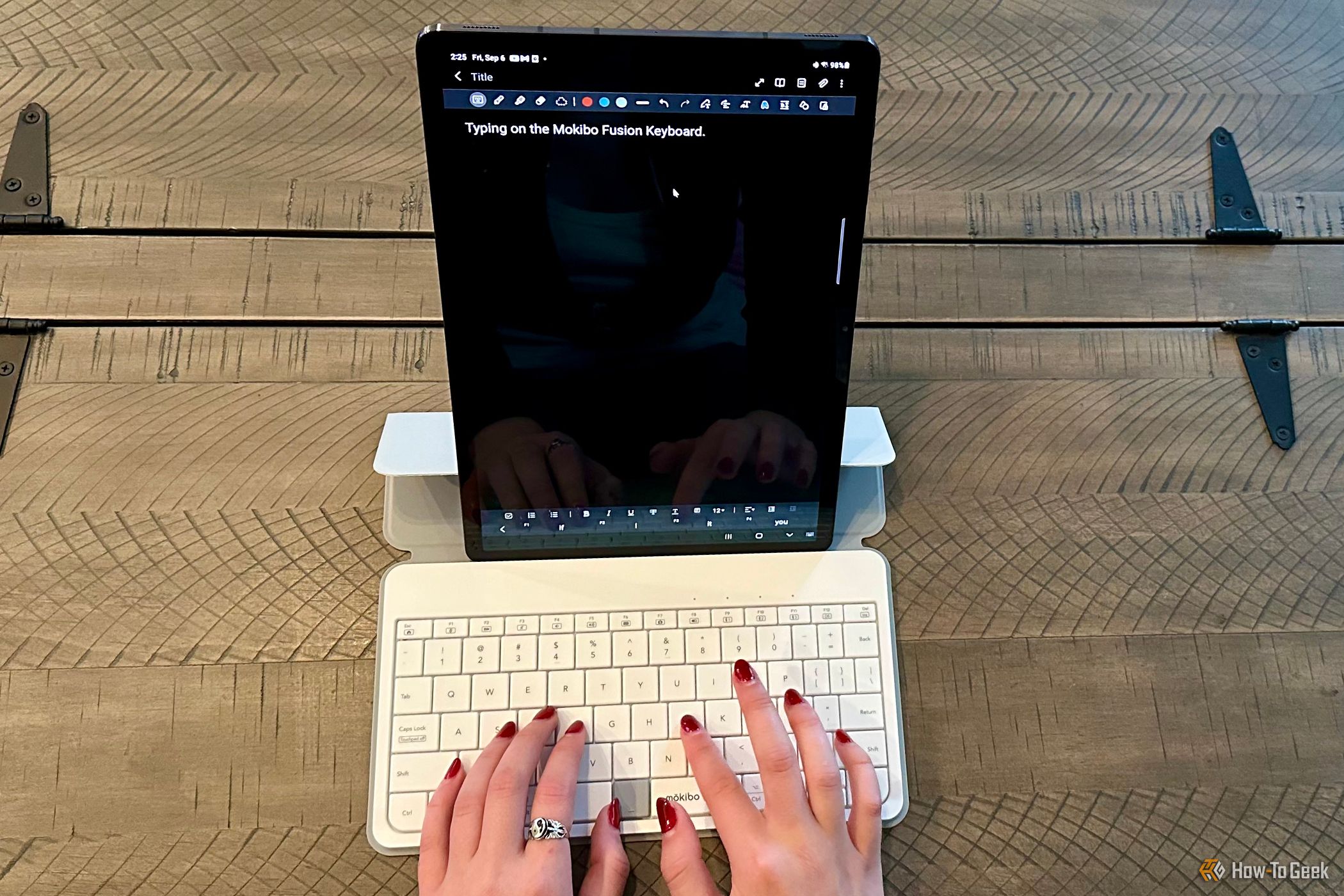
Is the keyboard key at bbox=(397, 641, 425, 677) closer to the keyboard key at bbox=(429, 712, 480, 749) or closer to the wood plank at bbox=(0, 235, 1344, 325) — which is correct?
the keyboard key at bbox=(429, 712, 480, 749)

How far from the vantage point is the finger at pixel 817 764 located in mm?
585

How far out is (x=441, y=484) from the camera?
0.68 meters

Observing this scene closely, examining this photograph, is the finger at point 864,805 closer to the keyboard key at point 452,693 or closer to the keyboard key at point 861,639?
the keyboard key at point 861,639

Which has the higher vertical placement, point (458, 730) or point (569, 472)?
point (569, 472)

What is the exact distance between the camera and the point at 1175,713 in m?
0.65

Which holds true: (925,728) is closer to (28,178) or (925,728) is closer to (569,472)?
(569,472)

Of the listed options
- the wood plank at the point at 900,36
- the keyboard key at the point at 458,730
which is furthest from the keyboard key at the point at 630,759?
the wood plank at the point at 900,36

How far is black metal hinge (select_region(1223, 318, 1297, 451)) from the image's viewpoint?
0.74 meters

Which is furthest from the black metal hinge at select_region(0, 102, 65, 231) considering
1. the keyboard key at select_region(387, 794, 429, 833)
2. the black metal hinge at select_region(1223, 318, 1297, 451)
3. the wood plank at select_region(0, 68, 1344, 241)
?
the black metal hinge at select_region(1223, 318, 1297, 451)

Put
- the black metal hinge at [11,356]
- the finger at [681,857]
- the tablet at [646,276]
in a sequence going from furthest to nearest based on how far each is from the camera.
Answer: the black metal hinge at [11,356], the finger at [681,857], the tablet at [646,276]

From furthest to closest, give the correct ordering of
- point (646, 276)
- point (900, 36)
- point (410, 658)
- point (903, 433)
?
point (900, 36), point (903, 433), point (410, 658), point (646, 276)

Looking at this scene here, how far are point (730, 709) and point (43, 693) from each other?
1.68 ft

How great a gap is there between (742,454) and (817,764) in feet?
0.75

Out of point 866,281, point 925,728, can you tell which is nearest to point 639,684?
point 925,728
